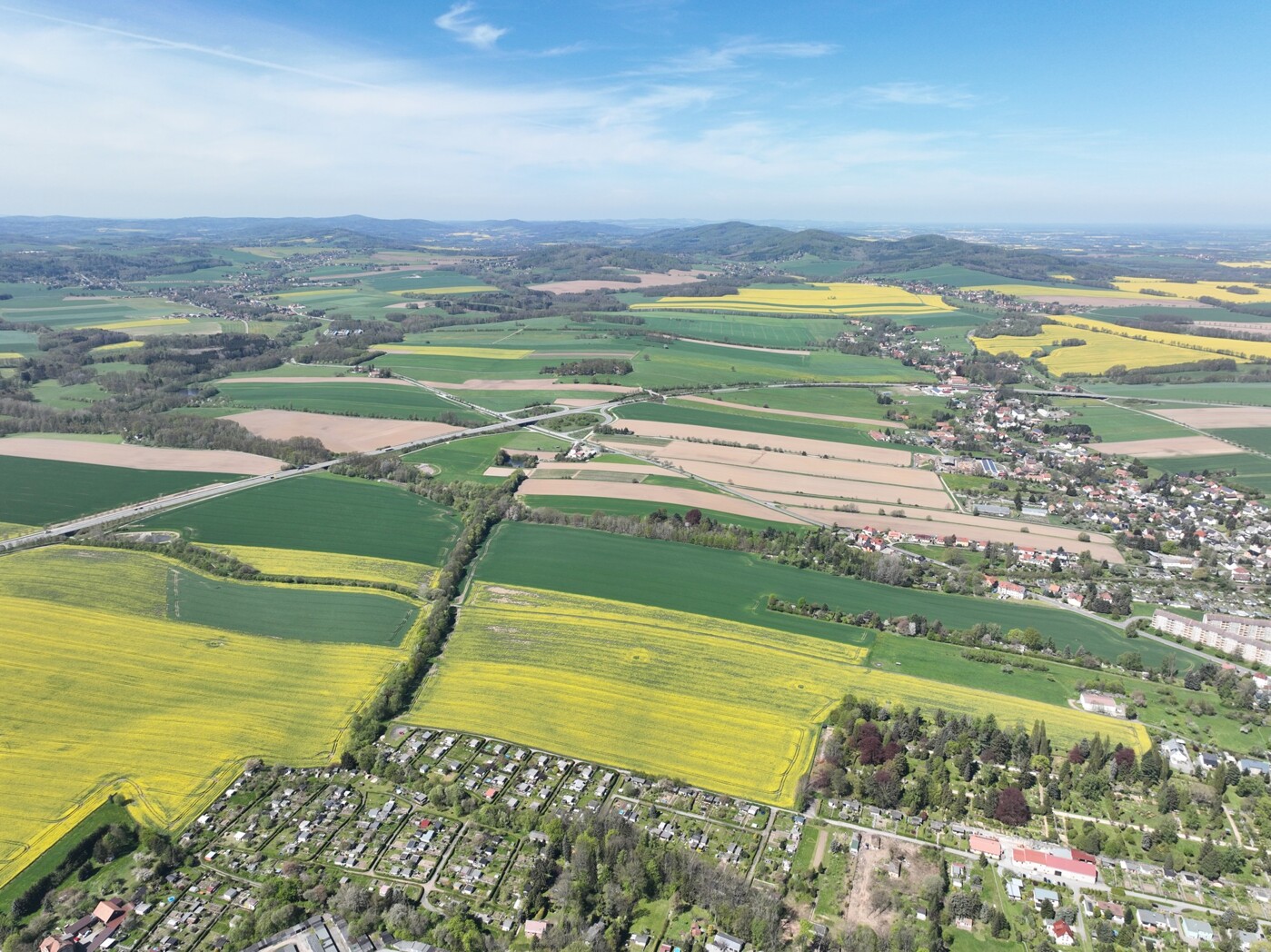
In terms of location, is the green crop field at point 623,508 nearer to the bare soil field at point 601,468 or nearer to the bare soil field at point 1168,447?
the bare soil field at point 601,468

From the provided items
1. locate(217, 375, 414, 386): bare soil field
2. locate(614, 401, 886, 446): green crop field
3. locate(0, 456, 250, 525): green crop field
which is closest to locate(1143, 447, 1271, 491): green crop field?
locate(614, 401, 886, 446): green crop field

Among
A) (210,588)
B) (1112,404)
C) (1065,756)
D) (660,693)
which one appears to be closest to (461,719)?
(660,693)

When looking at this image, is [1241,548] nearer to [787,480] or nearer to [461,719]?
[787,480]

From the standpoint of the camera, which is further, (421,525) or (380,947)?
(421,525)

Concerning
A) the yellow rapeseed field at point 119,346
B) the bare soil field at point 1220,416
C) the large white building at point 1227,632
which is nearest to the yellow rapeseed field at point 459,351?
the yellow rapeseed field at point 119,346

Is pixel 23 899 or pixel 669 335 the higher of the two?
pixel 669 335

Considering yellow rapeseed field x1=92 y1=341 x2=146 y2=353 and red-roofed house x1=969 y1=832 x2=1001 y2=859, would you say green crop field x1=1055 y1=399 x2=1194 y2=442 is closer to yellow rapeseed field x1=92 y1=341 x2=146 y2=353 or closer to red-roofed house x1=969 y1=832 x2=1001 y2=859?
red-roofed house x1=969 y1=832 x2=1001 y2=859
